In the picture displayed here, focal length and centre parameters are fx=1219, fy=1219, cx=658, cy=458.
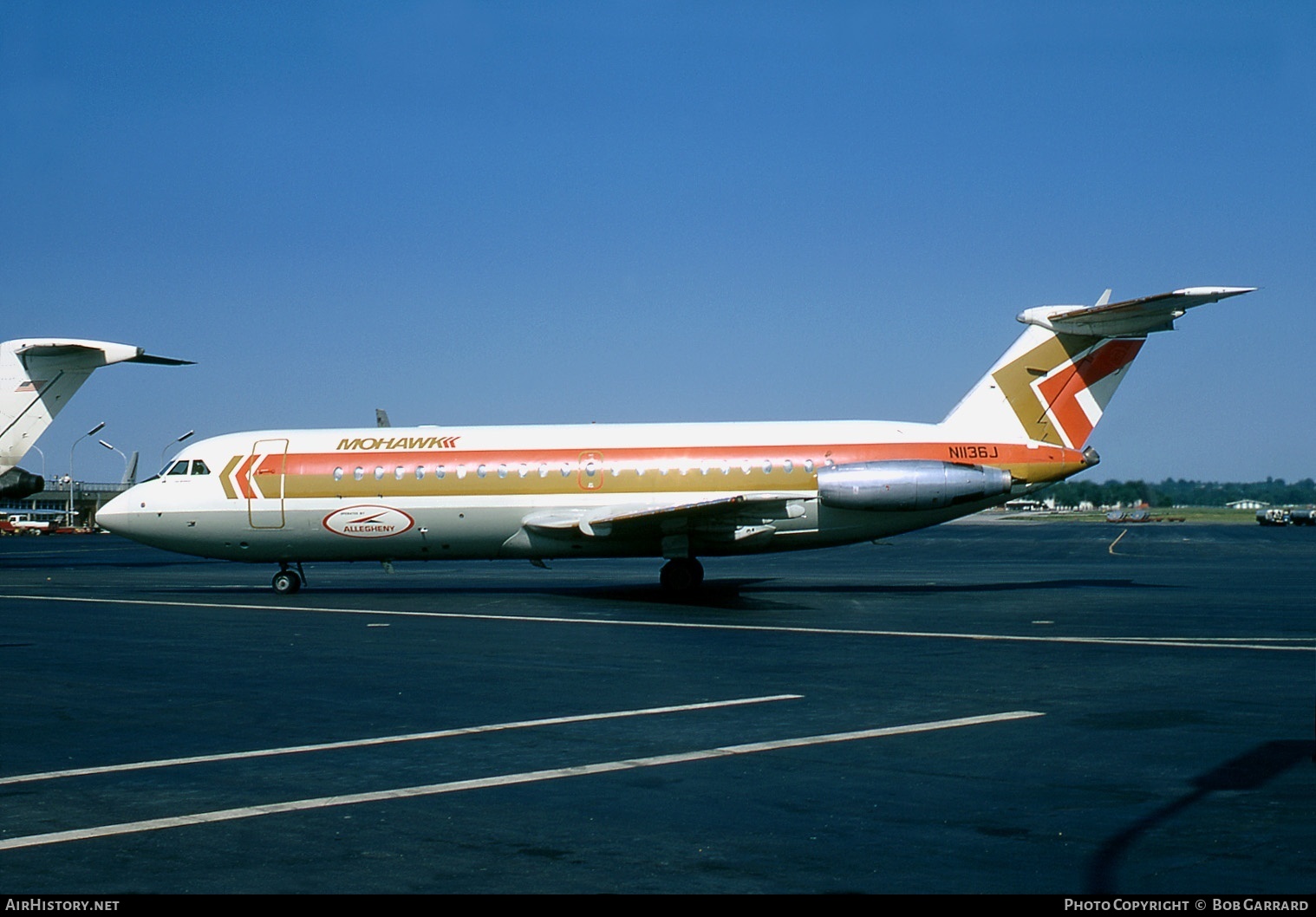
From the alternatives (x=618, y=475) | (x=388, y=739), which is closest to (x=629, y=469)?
(x=618, y=475)

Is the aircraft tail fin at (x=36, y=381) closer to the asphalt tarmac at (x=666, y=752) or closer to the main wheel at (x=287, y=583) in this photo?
the main wheel at (x=287, y=583)

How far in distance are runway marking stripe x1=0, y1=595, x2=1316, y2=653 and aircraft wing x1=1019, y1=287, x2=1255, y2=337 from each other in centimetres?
1084

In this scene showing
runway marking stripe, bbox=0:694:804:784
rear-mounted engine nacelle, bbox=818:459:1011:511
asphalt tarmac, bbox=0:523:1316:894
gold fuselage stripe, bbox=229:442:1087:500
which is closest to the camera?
asphalt tarmac, bbox=0:523:1316:894

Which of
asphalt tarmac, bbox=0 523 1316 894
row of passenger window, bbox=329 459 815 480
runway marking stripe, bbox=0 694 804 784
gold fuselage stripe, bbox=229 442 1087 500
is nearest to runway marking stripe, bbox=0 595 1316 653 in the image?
asphalt tarmac, bbox=0 523 1316 894

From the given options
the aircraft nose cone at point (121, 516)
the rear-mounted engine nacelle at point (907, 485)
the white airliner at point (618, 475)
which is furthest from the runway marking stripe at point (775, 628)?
the rear-mounted engine nacelle at point (907, 485)

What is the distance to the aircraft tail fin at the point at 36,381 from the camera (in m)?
29.9

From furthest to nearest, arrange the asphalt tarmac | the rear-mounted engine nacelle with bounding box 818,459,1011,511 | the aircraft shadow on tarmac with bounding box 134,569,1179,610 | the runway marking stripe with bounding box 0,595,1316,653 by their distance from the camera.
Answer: the aircraft shadow on tarmac with bounding box 134,569,1179,610 → the rear-mounted engine nacelle with bounding box 818,459,1011,511 → the runway marking stripe with bounding box 0,595,1316,653 → the asphalt tarmac

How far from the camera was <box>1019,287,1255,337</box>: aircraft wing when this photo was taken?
2628 centimetres

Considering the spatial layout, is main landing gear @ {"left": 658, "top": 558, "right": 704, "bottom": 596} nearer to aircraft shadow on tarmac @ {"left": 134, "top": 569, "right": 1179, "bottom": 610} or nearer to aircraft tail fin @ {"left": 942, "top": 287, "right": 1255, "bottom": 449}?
aircraft shadow on tarmac @ {"left": 134, "top": 569, "right": 1179, "bottom": 610}

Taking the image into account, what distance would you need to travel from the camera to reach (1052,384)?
28.1 meters

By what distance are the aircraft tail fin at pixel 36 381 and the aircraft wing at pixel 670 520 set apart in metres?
11.8

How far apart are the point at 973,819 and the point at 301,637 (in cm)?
1378

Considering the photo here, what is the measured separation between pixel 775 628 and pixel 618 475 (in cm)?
847
